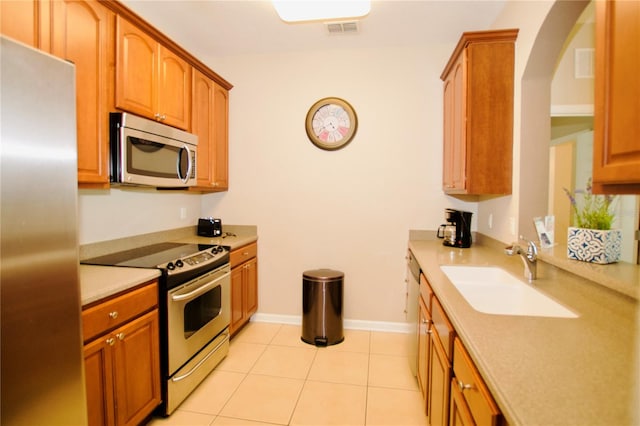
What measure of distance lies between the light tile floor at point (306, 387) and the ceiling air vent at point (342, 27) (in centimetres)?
276

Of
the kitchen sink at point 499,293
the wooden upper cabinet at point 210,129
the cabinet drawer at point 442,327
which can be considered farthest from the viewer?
the wooden upper cabinet at point 210,129

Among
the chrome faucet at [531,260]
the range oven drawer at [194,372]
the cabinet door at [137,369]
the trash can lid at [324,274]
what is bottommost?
the range oven drawer at [194,372]

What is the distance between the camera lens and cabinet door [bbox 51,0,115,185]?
164 cm

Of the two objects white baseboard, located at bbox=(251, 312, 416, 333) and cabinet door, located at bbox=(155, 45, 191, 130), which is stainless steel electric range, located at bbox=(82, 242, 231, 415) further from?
cabinet door, located at bbox=(155, 45, 191, 130)

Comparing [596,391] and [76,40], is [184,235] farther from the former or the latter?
[596,391]

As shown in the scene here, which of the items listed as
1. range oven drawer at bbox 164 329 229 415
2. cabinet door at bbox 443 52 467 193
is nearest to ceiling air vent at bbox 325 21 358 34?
cabinet door at bbox 443 52 467 193

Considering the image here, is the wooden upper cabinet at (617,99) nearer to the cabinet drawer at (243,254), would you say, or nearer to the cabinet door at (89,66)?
the cabinet door at (89,66)

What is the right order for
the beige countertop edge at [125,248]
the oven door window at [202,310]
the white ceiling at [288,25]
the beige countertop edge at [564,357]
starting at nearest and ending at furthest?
the beige countertop edge at [564,357]
the beige countertop edge at [125,248]
the oven door window at [202,310]
the white ceiling at [288,25]

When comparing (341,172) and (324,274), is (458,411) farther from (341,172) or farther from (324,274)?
(341,172)

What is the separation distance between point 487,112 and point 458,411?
6.29ft

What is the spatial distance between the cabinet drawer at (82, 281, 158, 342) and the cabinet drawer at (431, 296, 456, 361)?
1.49 m

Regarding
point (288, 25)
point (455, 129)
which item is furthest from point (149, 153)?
point (455, 129)

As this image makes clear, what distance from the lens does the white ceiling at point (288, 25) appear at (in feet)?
8.21

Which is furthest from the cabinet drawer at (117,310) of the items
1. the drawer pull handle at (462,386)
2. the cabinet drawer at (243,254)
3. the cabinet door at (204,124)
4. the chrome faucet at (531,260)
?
the chrome faucet at (531,260)
